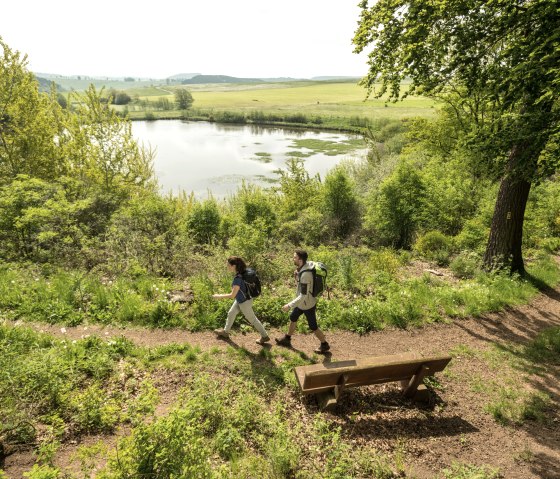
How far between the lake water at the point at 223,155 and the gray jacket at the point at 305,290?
20668mm

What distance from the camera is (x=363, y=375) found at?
505 centimetres

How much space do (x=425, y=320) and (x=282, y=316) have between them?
3337mm

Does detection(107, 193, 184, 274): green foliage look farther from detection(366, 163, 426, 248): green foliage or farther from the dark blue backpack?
detection(366, 163, 426, 248): green foliage

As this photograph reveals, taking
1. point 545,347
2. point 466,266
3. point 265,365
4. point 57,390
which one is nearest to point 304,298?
point 265,365

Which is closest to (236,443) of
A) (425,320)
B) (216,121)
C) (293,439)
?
(293,439)

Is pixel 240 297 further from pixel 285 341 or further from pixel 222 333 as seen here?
pixel 285 341

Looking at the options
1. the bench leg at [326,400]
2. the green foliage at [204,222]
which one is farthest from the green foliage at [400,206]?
the bench leg at [326,400]

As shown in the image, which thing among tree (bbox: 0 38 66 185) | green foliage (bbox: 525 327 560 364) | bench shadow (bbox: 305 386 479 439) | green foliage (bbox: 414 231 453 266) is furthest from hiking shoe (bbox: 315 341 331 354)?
tree (bbox: 0 38 66 185)

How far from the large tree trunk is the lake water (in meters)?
20.0

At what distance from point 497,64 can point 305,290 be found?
667cm

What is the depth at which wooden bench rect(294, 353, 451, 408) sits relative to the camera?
4.96m

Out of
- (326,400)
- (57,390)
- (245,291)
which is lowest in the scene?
(326,400)

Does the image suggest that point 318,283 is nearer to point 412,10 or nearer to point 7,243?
point 412,10

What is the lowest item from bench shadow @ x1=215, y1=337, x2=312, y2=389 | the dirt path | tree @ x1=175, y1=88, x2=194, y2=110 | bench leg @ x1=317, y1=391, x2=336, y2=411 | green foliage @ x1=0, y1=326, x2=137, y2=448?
the dirt path
